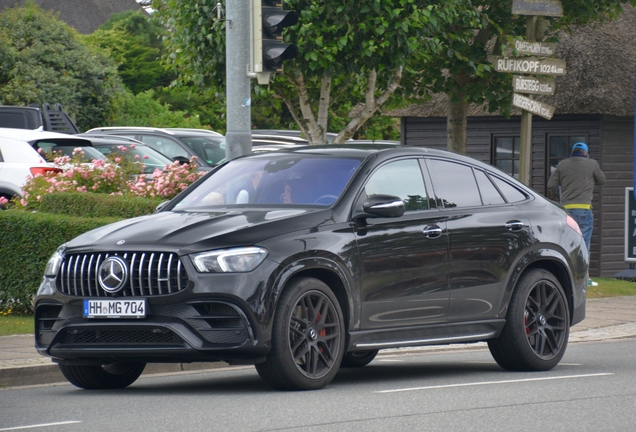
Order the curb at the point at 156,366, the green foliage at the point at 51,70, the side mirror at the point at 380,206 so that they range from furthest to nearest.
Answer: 1. the green foliage at the point at 51,70
2. the curb at the point at 156,366
3. the side mirror at the point at 380,206

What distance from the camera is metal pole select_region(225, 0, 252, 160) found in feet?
40.8

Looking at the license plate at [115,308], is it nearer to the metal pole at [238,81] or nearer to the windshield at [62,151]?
the metal pole at [238,81]

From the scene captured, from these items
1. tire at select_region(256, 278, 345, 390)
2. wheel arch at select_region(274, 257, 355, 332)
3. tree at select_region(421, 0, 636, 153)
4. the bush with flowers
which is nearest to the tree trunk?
tree at select_region(421, 0, 636, 153)

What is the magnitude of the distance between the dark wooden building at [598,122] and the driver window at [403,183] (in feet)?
43.1

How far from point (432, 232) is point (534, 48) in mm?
7479

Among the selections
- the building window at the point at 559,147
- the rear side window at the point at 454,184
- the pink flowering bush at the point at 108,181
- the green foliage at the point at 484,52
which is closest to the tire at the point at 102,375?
the rear side window at the point at 454,184

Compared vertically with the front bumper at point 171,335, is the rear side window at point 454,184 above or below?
above

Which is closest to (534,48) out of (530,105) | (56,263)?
(530,105)

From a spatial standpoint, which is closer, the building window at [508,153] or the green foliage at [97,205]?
the green foliage at [97,205]

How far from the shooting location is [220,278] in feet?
26.1

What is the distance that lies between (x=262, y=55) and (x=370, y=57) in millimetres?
5156

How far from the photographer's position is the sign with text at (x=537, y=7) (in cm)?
1616

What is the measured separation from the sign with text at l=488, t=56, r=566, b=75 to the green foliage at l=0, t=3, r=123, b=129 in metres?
30.3

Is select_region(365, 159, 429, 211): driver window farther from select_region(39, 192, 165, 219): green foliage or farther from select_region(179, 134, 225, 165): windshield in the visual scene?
select_region(179, 134, 225, 165): windshield
